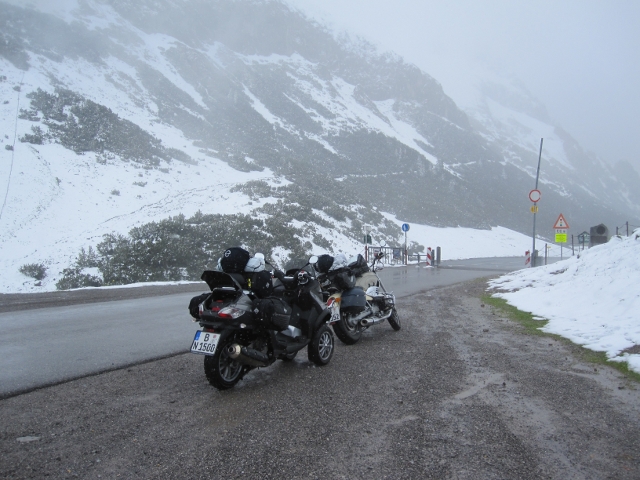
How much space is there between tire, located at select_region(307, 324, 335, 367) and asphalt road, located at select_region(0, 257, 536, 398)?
2.11m

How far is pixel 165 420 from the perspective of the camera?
13.5ft

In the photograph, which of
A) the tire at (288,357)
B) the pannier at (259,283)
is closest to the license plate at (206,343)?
the pannier at (259,283)

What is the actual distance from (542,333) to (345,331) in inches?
135

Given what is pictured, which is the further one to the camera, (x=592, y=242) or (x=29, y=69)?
(x=29, y=69)

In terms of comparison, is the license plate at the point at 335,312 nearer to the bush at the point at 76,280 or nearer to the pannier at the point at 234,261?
the pannier at the point at 234,261

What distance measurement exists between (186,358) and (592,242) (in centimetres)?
1803

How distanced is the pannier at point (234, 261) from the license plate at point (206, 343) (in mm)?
794

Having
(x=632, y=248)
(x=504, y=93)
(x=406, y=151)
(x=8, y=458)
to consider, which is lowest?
(x=8, y=458)

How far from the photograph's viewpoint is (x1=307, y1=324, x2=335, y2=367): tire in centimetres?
601

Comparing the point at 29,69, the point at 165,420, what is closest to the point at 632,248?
the point at 165,420

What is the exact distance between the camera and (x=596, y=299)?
8.66 m

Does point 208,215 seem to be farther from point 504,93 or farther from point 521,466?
point 504,93

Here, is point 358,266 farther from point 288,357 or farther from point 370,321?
point 288,357

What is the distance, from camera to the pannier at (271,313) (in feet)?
17.0
